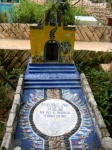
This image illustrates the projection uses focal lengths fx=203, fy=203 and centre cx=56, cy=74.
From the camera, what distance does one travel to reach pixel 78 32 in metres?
13.7

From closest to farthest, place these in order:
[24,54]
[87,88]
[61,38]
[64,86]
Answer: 1. [87,88]
2. [64,86]
3. [61,38]
4. [24,54]

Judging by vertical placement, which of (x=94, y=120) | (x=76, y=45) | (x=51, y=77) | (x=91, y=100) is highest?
(x=76, y=45)

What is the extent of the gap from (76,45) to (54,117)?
694 cm

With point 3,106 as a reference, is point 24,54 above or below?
above

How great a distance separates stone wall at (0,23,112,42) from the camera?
13.6 metres

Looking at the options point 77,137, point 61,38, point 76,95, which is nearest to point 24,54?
point 61,38

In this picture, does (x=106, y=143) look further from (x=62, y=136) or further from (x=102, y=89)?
(x=102, y=89)

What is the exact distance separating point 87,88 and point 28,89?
2.50 meters

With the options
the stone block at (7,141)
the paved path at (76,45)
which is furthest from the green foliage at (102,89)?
the stone block at (7,141)

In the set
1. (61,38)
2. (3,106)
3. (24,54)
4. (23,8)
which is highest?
(23,8)

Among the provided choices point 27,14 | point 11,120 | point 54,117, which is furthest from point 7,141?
point 27,14

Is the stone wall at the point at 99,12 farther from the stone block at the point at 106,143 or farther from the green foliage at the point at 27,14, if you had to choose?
the stone block at the point at 106,143

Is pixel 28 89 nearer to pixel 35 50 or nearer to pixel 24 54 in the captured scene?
pixel 35 50

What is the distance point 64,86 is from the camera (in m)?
8.84
